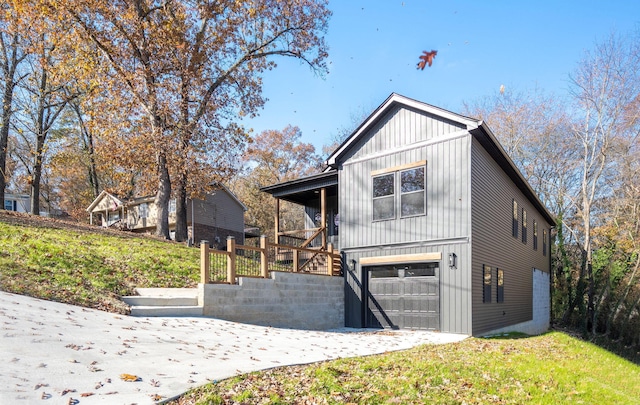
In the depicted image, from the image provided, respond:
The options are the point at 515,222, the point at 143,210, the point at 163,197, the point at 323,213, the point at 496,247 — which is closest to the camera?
the point at 496,247

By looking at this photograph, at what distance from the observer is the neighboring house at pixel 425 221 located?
11.1 metres

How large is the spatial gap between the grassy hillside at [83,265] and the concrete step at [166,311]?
0.31 meters

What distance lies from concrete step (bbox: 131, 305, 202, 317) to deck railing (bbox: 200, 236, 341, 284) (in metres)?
0.66

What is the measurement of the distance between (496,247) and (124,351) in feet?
35.0

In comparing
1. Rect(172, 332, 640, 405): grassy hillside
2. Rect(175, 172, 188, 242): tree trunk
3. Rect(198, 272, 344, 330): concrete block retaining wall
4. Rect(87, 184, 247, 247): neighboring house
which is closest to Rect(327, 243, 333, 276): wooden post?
Rect(198, 272, 344, 330): concrete block retaining wall

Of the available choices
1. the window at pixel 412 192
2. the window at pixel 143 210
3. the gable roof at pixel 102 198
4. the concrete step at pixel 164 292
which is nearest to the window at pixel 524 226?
the window at pixel 412 192

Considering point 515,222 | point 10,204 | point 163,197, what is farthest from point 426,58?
point 10,204

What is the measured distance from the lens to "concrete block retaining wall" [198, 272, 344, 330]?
9.57 metres

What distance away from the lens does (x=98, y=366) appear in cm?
479

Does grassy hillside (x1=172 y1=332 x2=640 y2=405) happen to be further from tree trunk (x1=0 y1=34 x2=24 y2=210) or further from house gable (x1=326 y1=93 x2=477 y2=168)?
tree trunk (x1=0 y1=34 x2=24 y2=210)

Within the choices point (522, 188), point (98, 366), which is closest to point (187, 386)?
point (98, 366)

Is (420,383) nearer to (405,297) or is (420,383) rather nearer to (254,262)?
(405,297)

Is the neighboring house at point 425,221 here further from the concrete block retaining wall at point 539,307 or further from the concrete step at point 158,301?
the concrete step at point 158,301

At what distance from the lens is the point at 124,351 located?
5.56m
